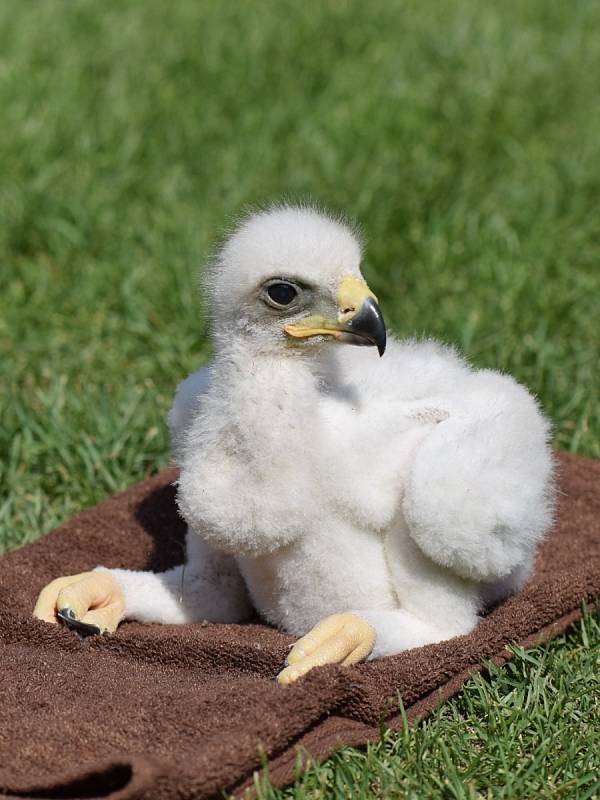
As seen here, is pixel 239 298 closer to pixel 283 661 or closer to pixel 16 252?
pixel 283 661

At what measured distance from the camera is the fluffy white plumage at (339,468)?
3.23m

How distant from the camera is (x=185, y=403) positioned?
3.74 metres

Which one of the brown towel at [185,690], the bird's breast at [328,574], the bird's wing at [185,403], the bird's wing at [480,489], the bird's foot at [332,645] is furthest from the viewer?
the bird's wing at [185,403]

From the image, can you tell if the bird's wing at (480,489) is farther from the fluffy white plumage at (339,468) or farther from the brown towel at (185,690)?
the brown towel at (185,690)

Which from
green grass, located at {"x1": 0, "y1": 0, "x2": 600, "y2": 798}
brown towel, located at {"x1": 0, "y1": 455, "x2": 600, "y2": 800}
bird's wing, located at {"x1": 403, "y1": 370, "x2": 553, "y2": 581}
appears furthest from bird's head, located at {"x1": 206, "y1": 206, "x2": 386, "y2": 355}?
green grass, located at {"x1": 0, "y1": 0, "x2": 600, "y2": 798}

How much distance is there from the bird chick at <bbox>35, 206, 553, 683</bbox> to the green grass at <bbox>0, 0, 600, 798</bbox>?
332 millimetres

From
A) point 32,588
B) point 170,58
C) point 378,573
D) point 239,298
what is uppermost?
point 170,58

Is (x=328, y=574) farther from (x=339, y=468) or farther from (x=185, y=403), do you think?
(x=185, y=403)

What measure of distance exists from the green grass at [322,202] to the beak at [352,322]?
3.23ft

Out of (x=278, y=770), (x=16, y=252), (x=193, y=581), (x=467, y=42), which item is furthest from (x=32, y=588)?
(x=467, y=42)

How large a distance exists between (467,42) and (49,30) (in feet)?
9.07

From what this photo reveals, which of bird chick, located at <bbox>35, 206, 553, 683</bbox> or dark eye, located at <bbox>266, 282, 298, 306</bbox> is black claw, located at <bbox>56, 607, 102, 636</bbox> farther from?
dark eye, located at <bbox>266, 282, 298, 306</bbox>

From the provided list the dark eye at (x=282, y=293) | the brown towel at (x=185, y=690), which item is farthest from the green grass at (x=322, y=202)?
the dark eye at (x=282, y=293)

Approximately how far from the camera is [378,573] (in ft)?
11.3
